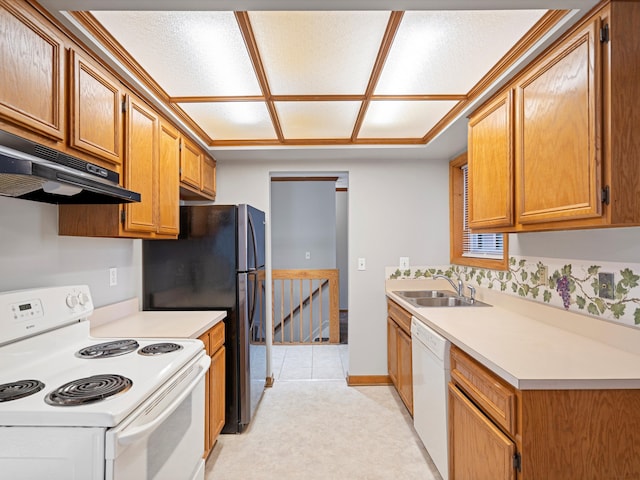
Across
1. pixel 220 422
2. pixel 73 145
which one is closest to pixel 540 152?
pixel 73 145

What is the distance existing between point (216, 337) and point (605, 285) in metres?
2.13

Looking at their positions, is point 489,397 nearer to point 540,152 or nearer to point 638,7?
point 540,152

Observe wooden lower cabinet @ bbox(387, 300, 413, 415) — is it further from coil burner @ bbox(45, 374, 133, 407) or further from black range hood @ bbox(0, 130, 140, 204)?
black range hood @ bbox(0, 130, 140, 204)

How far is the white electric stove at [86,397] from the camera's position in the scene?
0.96 metres

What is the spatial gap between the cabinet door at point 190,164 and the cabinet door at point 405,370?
6.67 feet

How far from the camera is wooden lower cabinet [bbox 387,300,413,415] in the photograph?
8.52 ft

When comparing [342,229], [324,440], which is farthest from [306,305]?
[324,440]

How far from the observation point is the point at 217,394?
231 centimetres

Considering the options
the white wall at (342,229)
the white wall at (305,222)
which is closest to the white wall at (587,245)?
the white wall at (305,222)

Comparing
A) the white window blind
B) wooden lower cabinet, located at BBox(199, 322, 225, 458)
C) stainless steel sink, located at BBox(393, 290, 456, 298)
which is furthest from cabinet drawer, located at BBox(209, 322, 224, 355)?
the white window blind

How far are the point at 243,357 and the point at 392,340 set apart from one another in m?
1.36

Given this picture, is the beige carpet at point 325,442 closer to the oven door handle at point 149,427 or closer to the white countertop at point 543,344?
the white countertop at point 543,344

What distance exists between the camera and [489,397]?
4.62ft

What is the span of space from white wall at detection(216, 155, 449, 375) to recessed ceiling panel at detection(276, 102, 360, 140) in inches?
22.8
